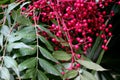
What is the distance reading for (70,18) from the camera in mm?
1063

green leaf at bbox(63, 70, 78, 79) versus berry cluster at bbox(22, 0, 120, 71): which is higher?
berry cluster at bbox(22, 0, 120, 71)

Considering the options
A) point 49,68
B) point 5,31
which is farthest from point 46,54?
point 5,31

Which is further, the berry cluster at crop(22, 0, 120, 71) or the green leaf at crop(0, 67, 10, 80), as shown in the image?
the berry cluster at crop(22, 0, 120, 71)

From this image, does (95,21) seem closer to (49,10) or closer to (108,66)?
(49,10)

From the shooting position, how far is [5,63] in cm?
91

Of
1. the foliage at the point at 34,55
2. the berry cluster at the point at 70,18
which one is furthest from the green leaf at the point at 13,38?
the berry cluster at the point at 70,18

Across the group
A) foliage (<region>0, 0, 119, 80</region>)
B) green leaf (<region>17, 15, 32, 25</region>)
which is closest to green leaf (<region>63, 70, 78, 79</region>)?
foliage (<region>0, 0, 119, 80</region>)

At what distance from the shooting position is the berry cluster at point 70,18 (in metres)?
1.02

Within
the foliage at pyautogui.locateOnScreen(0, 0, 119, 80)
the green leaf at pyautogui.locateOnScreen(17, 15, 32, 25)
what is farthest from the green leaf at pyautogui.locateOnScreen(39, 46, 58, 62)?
the green leaf at pyautogui.locateOnScreen(17, 15, 32, 25)

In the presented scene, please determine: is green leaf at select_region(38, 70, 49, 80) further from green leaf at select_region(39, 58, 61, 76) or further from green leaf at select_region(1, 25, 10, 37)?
green leaf at select_region(1, 25, 10, 37)

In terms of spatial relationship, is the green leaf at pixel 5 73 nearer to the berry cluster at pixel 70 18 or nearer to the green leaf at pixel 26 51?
the green leaf at pixel 26 51

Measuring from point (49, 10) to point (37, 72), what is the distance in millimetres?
252

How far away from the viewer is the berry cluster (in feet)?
3.35

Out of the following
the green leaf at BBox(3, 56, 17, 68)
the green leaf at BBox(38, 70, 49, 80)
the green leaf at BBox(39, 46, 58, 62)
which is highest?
the green leaf at BBox(39, 46, 58, 62)
